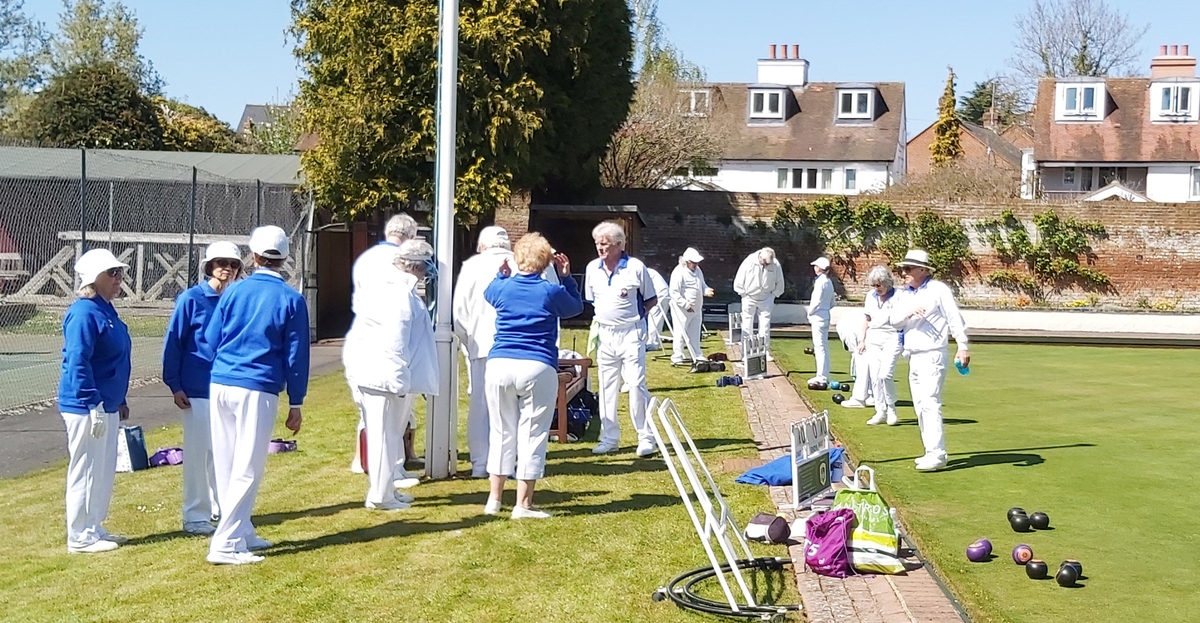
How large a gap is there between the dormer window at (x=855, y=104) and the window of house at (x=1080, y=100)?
8.38 m

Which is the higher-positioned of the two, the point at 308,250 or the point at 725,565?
the point at 308,250

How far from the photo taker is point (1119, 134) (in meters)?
53.4

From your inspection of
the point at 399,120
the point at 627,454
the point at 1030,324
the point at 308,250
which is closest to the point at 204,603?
the point at 627,454

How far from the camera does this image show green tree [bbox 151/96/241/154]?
1884 inches

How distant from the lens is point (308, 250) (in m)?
23.5

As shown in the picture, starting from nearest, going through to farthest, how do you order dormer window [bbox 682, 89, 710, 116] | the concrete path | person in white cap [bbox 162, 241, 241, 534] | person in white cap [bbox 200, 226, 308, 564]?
person in white cap [bbox 200, 226, 308, 564], person in white cap [bbox 162, 241, 241, 534], the concrete path, dormer window [bbox 682, 89, 710, 116]

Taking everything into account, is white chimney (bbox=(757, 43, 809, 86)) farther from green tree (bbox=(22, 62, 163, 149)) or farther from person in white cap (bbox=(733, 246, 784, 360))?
person in white cap (bbox=(733, 246, 784, 360))

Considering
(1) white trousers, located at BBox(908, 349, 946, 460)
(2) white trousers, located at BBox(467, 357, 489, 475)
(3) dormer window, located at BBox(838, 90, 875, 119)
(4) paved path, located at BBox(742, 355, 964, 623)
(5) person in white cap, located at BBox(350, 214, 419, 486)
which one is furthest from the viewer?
(3) dormer window, located at BBox(838, 90, 875, 119)

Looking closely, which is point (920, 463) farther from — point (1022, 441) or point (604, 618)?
point (604, 618)

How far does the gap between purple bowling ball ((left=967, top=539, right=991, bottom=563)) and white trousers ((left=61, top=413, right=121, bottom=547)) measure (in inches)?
197

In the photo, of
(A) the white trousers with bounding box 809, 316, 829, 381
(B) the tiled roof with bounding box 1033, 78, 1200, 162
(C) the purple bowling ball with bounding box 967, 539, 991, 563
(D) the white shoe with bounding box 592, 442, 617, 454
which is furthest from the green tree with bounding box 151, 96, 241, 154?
(C) the purple bowling ball with bounding box 967, 539, 991, 563

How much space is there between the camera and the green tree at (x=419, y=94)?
26.6 meters

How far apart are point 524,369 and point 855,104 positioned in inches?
2077

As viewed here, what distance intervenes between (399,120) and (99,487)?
20331mm
